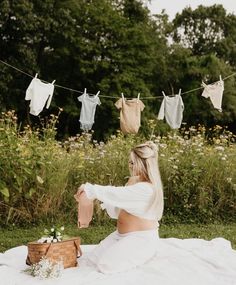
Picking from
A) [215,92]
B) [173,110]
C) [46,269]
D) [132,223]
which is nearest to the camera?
[46,269]

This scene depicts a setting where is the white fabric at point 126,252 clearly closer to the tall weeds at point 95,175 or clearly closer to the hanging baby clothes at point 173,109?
the tall weeds at point 95,175

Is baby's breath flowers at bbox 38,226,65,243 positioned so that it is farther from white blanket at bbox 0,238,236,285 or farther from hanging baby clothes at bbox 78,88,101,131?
hanging baby clothes at bbox 78,88,101,131

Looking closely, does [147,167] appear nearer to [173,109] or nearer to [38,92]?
[38,92]

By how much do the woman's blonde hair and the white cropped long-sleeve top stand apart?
43mm

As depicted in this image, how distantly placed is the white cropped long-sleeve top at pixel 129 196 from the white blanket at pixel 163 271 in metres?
0.44

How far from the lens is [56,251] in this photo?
14.6 ft

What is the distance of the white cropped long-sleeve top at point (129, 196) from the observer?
4.34 meters

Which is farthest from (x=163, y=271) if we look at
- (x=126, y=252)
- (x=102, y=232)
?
(x=102, y=232)

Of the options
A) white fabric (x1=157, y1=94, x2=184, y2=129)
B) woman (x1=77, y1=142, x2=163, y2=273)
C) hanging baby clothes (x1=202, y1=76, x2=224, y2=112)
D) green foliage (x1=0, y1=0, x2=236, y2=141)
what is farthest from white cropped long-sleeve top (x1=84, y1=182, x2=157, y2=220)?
green foliage (x1=0, y1=0, x2=236, y2=141)

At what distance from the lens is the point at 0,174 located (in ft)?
26.9

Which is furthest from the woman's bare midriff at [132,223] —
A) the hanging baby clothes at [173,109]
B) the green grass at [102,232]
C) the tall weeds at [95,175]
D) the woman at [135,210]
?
the hanging baby clothes at [173,109]

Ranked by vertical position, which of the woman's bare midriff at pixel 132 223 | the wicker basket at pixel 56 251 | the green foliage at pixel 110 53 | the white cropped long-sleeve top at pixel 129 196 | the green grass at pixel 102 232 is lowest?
the green grass at pixel 102 232

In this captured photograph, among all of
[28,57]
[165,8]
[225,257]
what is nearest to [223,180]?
[225,257]

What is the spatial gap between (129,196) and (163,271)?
2.08 feet
